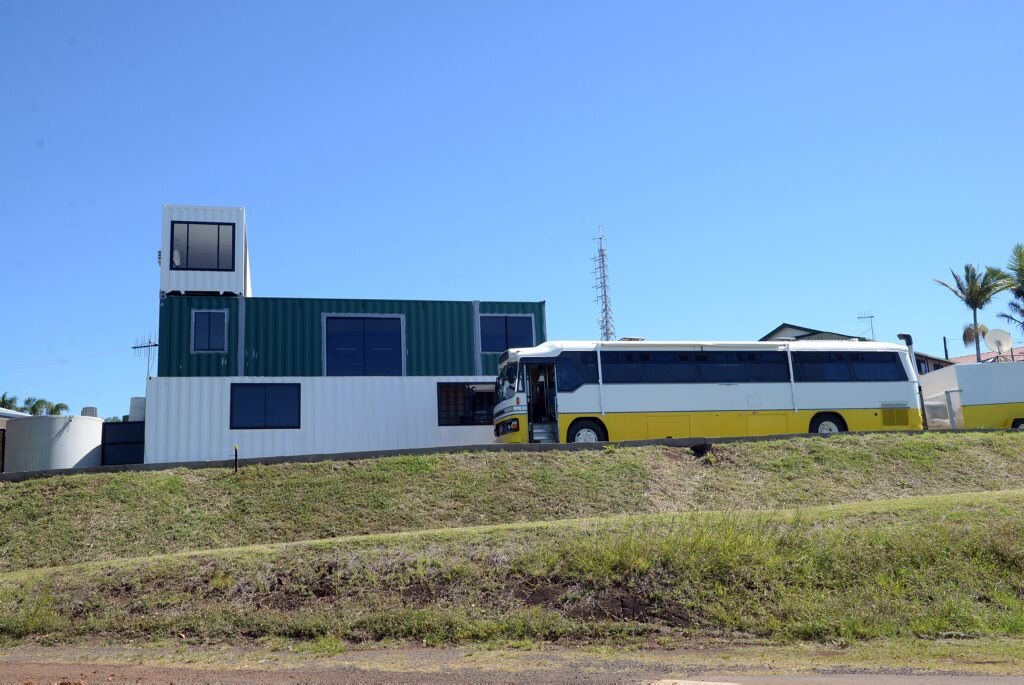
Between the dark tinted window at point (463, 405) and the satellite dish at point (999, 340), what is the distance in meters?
19.6

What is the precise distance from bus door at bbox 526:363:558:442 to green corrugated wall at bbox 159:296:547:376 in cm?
732

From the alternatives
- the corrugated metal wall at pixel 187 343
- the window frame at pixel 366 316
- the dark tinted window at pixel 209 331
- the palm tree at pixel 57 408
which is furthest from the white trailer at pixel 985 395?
the palm tree at pixel 57 408

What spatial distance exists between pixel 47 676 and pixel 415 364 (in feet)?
75.0

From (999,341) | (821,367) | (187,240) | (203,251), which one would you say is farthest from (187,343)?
(999,341)

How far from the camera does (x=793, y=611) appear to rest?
11039 mm

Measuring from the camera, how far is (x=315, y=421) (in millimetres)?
30469

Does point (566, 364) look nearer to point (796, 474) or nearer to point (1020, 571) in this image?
point (796, 474)

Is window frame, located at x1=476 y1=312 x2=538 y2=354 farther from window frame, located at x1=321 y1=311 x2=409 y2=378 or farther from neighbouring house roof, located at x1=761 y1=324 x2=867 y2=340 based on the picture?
neighbouring house roof, located at x1=761 y1=324 x2=867 y2=340

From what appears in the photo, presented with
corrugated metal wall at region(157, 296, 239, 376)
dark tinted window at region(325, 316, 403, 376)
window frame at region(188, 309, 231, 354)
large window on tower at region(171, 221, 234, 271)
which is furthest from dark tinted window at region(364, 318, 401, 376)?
large window on tower at region(171, 221, 234, 271)

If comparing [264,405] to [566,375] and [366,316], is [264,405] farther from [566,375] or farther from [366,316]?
[566,375]

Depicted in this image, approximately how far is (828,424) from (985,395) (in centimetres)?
663

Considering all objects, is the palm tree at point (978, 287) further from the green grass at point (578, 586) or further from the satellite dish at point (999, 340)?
the green grass at point (578, 586)

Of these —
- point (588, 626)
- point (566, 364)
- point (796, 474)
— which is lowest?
point (588, 626)

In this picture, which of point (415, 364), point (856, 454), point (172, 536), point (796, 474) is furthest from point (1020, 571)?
point (415, 364)
